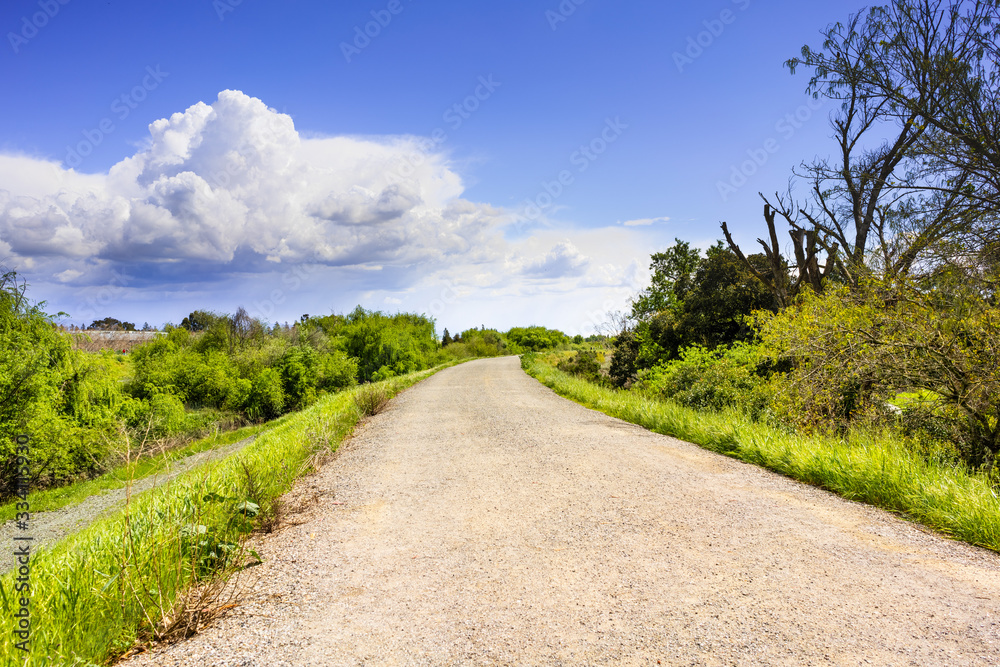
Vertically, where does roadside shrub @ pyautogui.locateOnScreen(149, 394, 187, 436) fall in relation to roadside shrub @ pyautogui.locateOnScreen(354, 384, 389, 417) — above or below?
below

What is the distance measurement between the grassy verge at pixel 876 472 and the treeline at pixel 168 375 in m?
6.51

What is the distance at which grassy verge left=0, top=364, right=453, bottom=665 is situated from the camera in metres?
2.81

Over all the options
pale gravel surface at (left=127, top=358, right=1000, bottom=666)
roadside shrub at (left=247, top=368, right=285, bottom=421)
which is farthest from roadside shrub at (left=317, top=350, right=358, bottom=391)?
pale gravel surface at (left=127, top=358, right=1000, bottom=666)

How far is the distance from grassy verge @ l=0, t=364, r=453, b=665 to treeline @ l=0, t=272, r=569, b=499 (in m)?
0.71

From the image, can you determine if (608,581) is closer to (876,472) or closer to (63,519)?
(876,472)

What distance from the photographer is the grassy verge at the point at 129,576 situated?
2.81m

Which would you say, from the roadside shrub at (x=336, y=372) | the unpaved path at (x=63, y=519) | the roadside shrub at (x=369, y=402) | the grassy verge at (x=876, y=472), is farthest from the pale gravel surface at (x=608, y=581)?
the roadside shrub at (x=336, y=372)

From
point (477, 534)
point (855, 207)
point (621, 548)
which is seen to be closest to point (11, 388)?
point (477, 534)

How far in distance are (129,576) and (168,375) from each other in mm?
32650

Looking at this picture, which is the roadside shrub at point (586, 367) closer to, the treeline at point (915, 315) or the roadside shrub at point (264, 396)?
the treeline at point (915, 315)

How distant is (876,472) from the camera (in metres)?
5.24

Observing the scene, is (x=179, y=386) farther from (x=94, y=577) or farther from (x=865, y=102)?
(x=865, y=102)

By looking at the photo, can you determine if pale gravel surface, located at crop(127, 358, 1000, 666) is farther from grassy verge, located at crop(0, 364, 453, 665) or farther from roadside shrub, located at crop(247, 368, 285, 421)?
roadside shrub, located at crop(247, 368, 285, 421)

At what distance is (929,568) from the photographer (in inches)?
141
